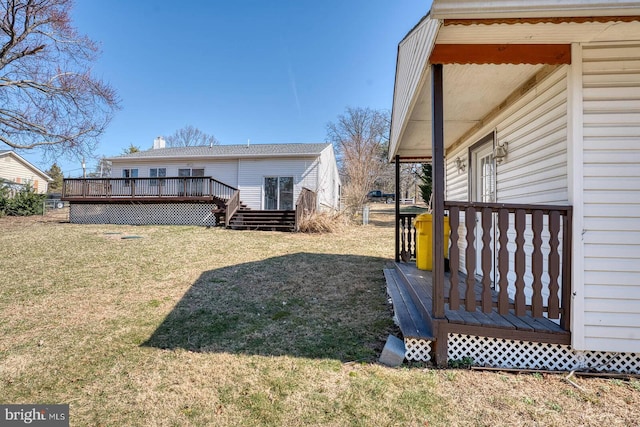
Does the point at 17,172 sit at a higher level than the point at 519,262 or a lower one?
higher

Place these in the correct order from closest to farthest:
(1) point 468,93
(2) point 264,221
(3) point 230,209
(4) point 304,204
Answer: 1. (1) point 468,93
2. (4) point 304,204
3. (2) point 264,221
4. (3) point 230,209

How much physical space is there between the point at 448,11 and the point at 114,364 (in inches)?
154

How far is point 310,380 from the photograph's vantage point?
2389 millimetres

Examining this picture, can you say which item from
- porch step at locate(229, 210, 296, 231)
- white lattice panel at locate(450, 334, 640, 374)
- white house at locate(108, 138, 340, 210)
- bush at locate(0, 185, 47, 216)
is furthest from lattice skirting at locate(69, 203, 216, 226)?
white lattice panel at locate(450, 334, 640, 374)

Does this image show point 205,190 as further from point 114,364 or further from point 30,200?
point 30,200

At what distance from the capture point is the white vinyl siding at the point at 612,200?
2.37 m

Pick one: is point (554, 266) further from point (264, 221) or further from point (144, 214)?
point (144, 214)

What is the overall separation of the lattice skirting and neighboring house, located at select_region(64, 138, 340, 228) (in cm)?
14

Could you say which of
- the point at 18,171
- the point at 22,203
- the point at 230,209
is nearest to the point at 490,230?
the point at 230,209

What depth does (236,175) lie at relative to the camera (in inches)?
611

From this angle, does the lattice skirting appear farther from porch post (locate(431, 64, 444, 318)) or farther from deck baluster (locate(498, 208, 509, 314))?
deck baluster (locate(498, 208, 509, 314))

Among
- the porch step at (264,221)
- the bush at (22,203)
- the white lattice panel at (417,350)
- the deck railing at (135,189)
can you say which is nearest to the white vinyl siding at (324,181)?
the porch step at (264,221)

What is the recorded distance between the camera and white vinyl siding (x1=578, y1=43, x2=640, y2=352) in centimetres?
237

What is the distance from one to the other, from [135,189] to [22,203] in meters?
8.60
